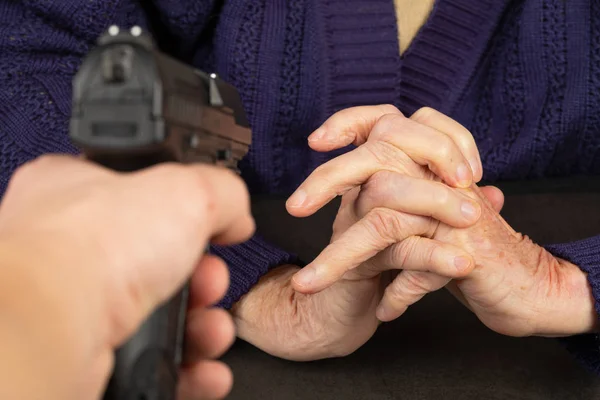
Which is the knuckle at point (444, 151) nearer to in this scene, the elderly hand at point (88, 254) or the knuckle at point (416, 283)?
the knuckle at point (416, 283)

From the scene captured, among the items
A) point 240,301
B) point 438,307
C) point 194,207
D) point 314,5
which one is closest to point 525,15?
point 314,5

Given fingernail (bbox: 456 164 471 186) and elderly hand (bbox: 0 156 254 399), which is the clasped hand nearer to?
fingernail (bbox: 456 164 471 186)

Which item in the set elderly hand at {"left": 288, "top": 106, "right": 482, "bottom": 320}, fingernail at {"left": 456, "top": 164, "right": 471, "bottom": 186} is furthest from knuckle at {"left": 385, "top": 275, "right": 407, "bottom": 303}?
fingernail at {"left": 456, "top": 164, "right": 471, "bottom": 186}

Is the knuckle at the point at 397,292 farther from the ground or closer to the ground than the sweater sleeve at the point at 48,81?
closer to the ground

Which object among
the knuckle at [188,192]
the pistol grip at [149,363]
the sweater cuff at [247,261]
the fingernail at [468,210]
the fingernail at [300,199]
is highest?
the knuckle at [188,192]

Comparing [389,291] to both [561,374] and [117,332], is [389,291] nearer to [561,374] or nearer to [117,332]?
[561,374]

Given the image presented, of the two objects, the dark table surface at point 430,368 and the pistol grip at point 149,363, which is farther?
the dark table surface at point 430,368

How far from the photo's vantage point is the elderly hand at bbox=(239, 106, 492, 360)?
507 millimetres

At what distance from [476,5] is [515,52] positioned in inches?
2.8

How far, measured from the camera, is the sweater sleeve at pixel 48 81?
→ 624 millimetres

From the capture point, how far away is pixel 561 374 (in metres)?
0.58

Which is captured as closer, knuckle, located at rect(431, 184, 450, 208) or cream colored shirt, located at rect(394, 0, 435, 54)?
knuckle, located at rect(431, 184, 450, 208)

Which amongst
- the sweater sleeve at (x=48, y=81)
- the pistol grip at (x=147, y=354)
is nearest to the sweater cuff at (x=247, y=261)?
the sweater sleeve at (x=48, y=81)

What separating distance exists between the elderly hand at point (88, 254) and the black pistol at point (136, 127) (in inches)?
0.5
